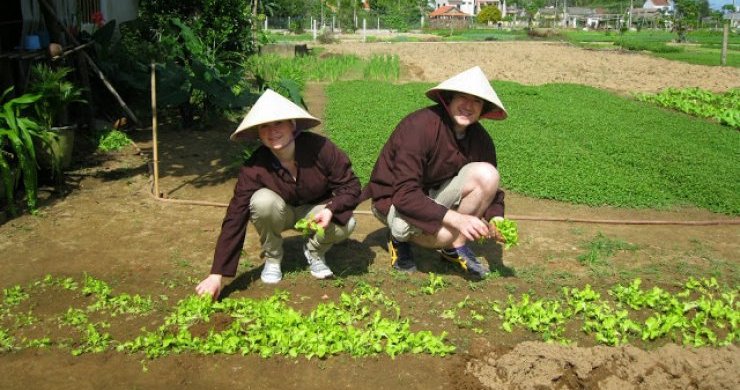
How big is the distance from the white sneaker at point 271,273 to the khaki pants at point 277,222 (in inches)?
1.4

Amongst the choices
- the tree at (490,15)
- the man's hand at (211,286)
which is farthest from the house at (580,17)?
the man's hand at (211,286)

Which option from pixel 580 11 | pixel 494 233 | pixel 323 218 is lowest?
pixel 494 233

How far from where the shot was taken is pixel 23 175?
5.38m

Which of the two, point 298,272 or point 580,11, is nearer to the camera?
point 298,272

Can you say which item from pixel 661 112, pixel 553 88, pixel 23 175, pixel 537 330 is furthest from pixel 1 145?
pixel 553 88

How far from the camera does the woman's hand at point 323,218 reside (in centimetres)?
385

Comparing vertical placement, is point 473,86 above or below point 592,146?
above

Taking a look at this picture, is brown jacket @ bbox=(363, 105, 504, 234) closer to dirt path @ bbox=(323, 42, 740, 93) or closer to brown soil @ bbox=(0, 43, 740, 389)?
brown soil @ bbox=(0, 43, 740, 389)

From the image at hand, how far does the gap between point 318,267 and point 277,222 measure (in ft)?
1.41

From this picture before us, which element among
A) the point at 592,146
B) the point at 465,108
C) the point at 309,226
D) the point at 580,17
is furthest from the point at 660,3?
the point at 309,226

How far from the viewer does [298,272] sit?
14.1 feet

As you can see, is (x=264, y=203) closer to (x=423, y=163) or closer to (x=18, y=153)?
(x=423, y=163)

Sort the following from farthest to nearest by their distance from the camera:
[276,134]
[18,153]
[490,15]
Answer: [490,15], [18,153], [276,134]

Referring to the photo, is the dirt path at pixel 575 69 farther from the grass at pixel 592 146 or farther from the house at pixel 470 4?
the house at pixel 470 4
